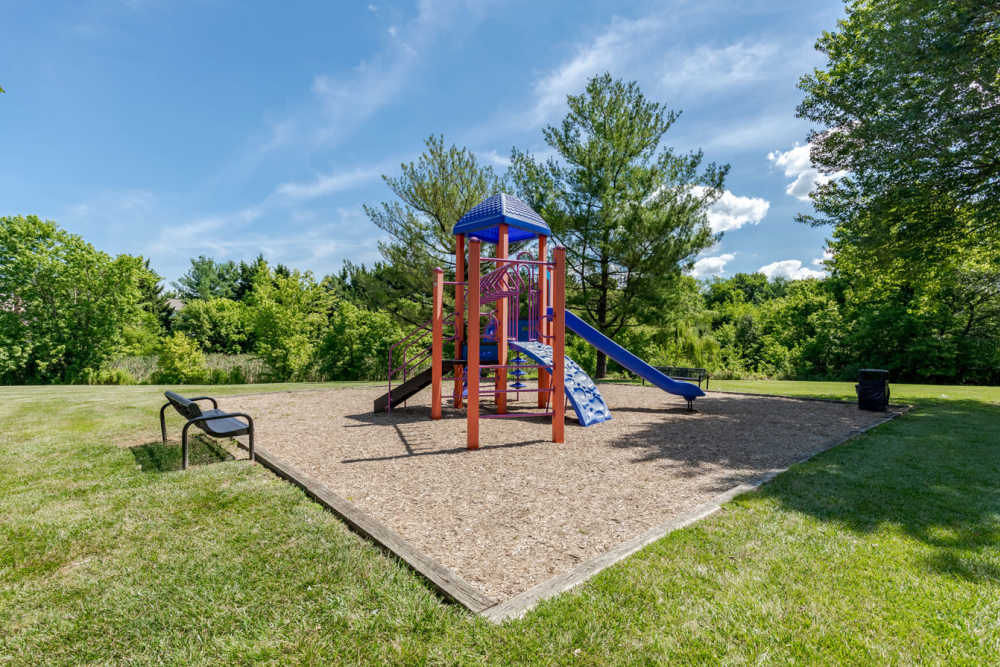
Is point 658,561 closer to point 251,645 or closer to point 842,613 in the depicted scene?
point 842,613

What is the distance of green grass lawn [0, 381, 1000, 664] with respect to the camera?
6.59 ft

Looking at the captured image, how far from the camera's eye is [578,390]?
8.05m

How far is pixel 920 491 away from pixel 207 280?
6165 centimetres

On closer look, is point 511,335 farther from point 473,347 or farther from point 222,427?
point 222,427

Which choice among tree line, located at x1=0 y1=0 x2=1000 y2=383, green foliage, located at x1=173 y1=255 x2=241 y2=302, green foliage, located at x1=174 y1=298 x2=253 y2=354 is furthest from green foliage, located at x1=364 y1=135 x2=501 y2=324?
green foliage, located at x1=173 y1=255 x2=241 y2=302

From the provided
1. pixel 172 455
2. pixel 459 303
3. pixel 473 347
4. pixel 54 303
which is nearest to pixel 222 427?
pixel 172 455

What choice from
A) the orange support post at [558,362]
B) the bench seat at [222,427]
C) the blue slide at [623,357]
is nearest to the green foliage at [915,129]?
the blue slide at [623,357]

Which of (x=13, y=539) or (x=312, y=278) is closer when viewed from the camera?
(x=13, y=539)

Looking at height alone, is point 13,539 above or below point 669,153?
below

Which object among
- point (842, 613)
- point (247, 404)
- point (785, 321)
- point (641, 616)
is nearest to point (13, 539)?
point (641, 616)

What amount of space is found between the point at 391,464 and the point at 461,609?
3.07 meters

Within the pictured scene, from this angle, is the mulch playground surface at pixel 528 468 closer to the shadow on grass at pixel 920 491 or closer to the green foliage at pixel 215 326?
the shadow on grass at pixel 920 491

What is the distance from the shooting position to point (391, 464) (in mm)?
5168

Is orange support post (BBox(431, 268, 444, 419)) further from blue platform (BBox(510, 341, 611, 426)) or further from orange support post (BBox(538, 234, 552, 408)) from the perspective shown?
orange support post (BBox(538, 234, 552, 408))
